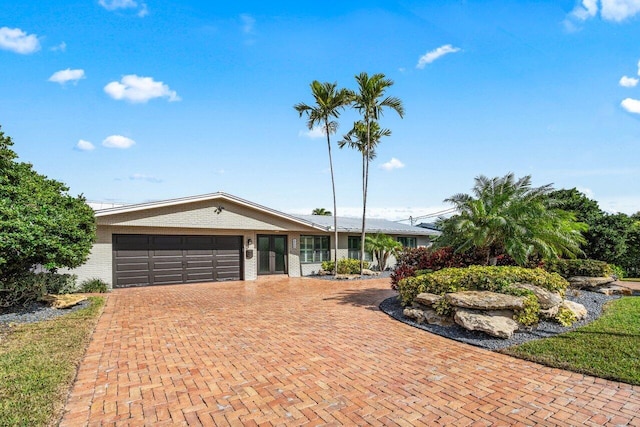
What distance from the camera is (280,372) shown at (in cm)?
496

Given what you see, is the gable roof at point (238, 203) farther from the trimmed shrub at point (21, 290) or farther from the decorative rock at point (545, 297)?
the decorative rock at point (545, 297)

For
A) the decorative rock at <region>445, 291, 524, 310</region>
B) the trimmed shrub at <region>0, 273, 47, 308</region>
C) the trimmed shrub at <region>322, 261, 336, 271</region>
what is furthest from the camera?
the trimmed shrub at <region>322, 261, 336, 271</region>

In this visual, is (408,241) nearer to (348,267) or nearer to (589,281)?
(348,267)

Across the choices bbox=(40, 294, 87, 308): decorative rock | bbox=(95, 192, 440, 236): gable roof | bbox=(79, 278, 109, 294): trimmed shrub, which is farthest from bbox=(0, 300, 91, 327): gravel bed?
bbox=(95, 192, 440, 236): gable roof

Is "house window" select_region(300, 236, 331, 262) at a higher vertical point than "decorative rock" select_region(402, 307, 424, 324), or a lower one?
higher

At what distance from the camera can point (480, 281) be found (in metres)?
7.65

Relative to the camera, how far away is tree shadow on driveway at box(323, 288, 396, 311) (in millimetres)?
10148

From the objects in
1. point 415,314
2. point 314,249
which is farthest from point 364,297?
point 314,249

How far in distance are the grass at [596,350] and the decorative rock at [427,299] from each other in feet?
6.21

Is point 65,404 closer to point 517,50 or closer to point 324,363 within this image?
point 324,363

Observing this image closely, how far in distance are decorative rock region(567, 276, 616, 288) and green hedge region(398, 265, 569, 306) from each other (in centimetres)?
337

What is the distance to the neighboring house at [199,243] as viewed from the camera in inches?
525

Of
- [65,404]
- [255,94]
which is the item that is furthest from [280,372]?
[255,94]

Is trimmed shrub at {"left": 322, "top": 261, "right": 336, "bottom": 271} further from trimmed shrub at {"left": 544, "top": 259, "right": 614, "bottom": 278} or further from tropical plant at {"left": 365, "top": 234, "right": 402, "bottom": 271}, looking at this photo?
trimmed shrub at {"left": 544, "top": 259, "right": 614, "bottom": 278}
